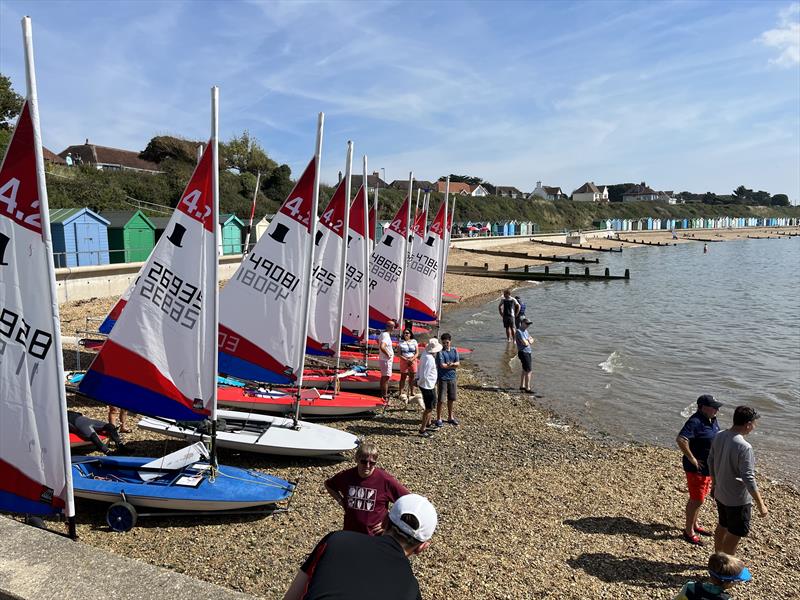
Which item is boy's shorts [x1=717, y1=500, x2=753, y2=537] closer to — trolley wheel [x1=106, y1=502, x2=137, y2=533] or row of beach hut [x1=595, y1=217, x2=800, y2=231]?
trolley wheel [x1=106, y1=502, x2=137, y2=533]

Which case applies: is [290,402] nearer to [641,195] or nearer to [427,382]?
[427,382]

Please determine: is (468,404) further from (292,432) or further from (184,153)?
(184,153)

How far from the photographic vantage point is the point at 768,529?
8562 millimetres

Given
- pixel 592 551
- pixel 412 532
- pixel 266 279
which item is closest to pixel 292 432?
pixel 266 279

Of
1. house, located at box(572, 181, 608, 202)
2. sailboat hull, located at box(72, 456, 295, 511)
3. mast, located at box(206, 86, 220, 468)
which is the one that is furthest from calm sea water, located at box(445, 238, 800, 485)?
house, located at box(572, 181, 608, 202)

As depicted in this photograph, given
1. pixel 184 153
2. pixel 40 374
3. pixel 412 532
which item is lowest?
pixel 412 532

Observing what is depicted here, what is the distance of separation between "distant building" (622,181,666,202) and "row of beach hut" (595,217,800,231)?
18.8 metres

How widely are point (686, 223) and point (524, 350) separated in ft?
535

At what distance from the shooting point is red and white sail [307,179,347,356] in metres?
13.0

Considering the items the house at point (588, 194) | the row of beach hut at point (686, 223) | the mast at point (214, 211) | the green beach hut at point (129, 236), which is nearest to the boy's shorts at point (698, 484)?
the mast at point (214, 211)

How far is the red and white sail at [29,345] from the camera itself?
4.86 m

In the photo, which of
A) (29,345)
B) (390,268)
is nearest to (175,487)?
(29,345)

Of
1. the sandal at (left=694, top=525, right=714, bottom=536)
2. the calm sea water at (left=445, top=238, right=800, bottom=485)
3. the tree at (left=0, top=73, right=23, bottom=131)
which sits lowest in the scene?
the calm sea water at (left=445, top=238, right=800, bottom=485)

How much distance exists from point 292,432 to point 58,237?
20297 millimetres
